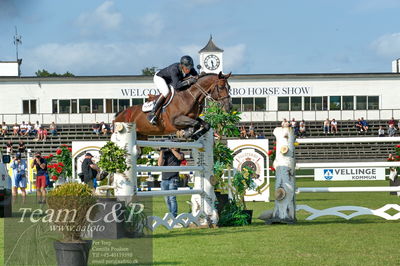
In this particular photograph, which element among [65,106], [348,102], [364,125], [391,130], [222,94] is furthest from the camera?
[348,102]

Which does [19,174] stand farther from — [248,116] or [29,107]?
[29,107]

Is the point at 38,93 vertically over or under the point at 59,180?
over

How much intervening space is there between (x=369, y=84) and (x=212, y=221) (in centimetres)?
5480

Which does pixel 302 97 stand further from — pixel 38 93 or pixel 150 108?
pixel 150 108

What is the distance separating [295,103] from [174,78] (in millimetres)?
50356

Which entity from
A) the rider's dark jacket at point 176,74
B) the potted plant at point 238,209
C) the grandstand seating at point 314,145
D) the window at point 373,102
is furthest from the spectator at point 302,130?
the potted plant at point 238,209

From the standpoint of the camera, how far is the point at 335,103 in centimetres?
6562

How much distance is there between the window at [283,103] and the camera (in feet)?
214

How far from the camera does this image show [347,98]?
6600cm

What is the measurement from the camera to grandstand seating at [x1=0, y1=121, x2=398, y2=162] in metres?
51.7

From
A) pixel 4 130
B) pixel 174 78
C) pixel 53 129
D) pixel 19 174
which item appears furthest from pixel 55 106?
pixel 174 78

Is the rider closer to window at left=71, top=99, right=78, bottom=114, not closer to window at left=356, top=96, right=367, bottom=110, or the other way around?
window at left=71, top=99, right=78, bottom=114

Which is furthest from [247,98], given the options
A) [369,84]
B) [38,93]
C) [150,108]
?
[150,108]

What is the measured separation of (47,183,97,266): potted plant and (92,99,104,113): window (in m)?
56.7
